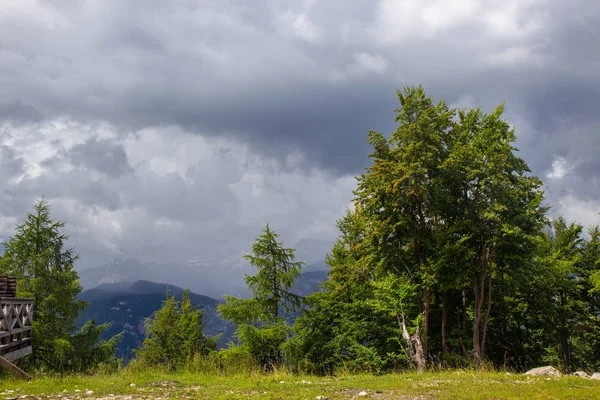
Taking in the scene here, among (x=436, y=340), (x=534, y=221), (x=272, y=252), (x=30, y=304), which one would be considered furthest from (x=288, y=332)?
(x=534, y=221)

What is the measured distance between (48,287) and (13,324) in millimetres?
12156

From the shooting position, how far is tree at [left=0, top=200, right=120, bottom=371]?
2959cm

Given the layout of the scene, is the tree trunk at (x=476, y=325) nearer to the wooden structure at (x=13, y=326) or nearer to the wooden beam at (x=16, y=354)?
the wooden structure at (x=13, y=326)

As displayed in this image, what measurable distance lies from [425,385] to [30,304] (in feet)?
69.8

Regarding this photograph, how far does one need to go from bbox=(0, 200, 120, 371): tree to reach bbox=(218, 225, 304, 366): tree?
1198 centimetres

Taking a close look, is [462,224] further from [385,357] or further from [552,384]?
[552,384]

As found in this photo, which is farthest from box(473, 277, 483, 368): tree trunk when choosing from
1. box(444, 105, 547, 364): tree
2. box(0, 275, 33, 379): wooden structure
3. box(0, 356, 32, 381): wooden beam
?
box(0, 275, 33, 379): wooden structure

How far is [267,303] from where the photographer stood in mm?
29625

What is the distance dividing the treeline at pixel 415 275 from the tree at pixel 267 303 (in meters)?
0.08

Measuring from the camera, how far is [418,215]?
28672 millimetres

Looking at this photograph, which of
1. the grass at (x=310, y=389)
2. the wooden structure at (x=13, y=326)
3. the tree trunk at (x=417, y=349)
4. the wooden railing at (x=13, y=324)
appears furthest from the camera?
the tree trunk at (x=417, y=349)

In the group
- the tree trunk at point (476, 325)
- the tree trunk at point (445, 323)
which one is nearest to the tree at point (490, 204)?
the tree trunk at point (476, 325)

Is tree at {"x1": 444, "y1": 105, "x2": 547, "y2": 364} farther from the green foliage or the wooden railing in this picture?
the green foliage

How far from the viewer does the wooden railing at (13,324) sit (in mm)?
19156
